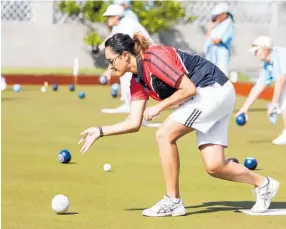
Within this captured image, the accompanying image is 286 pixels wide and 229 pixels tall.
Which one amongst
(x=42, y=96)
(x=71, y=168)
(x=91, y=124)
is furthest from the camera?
(x=42, y=96)

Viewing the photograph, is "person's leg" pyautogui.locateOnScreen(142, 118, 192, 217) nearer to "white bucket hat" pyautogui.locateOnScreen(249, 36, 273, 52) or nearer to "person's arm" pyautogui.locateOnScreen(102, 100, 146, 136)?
"person's arm" pyautogui.locateOnScreen(102, 100, 146, 136)

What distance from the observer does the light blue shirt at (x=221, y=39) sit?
49.2 feet

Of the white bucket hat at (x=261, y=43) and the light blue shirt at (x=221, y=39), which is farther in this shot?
the light blue shirt at (x=221, y=39)

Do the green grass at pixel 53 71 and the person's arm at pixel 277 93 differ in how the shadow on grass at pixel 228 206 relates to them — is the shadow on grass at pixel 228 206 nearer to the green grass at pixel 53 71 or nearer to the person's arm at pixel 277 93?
the person's arm at pixel 277 93

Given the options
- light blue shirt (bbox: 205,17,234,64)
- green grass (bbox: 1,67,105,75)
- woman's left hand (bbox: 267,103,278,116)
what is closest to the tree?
green grass (bbox: 1,67,105,75)

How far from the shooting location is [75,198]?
717 centimetres

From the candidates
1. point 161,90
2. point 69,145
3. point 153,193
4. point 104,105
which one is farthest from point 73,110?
point 161,90

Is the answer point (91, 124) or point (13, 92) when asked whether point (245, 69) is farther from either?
point (91, 124)

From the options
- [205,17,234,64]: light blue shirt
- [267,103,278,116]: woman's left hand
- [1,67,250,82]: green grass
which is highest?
[1,67,250,82]: green grass

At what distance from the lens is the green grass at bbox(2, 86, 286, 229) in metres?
6.36

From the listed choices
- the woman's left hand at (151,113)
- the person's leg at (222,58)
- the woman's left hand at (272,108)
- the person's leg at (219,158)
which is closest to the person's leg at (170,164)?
the person's leg at (219,158)

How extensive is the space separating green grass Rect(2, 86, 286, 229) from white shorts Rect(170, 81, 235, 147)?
507mm

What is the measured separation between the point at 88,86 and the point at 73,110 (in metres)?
5.62

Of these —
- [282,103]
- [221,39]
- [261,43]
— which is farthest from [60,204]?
[221,39]
